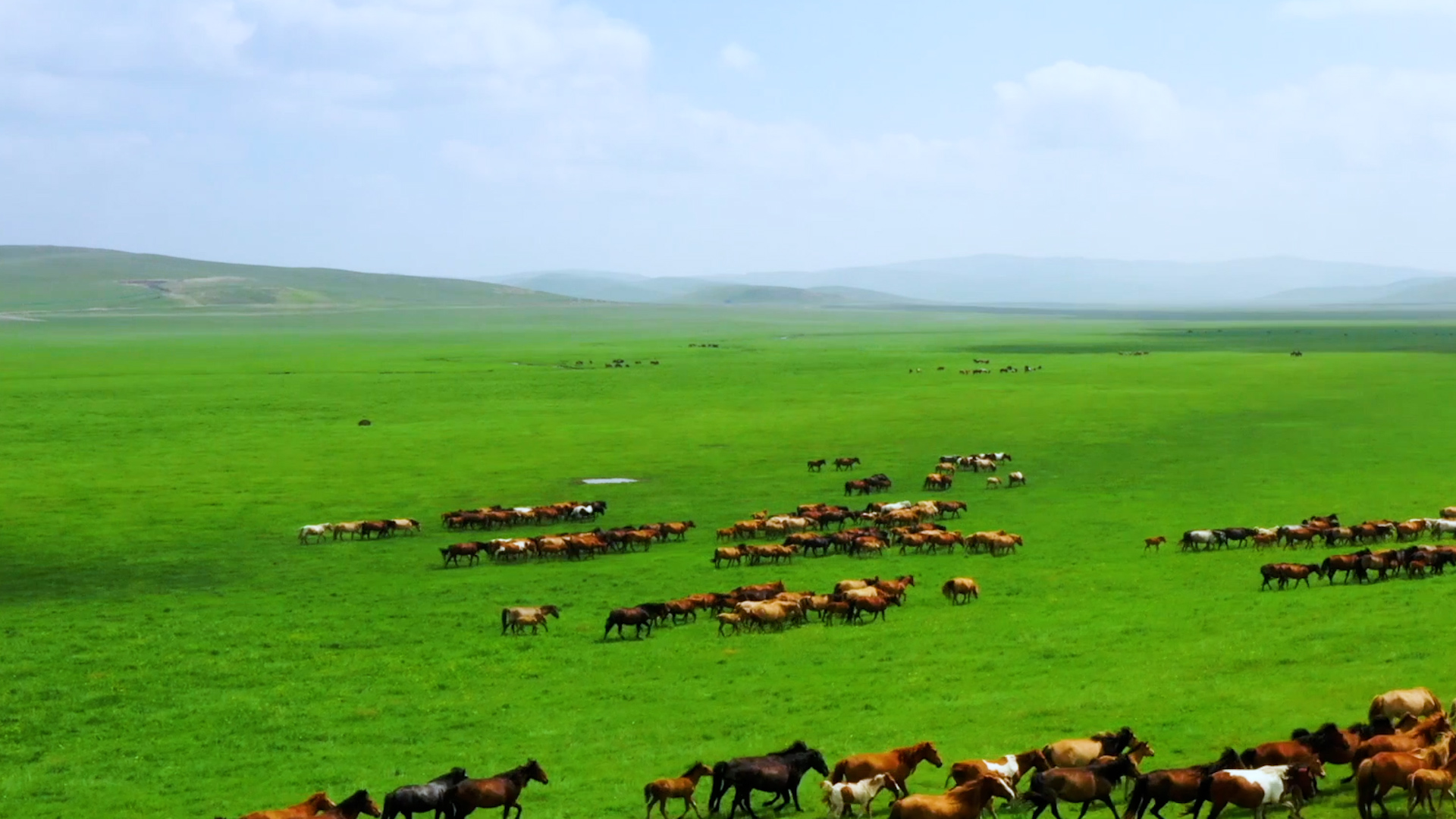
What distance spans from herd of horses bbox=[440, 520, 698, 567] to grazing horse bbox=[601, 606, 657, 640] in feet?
26.4

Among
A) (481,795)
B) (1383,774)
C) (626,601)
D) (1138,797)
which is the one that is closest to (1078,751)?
(1138,797)

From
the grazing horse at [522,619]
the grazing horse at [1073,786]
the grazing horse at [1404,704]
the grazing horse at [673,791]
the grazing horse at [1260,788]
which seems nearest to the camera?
the grazing horse at [1260,788]

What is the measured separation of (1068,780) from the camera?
45.5 feet

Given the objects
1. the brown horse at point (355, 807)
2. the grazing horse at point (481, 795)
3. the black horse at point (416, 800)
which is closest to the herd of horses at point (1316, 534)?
the grazing horse at point (481, 795)

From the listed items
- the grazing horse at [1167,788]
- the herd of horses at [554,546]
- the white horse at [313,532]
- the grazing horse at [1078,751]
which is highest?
the grazing horse at [1167,788]

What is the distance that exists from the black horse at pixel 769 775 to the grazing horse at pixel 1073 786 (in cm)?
255

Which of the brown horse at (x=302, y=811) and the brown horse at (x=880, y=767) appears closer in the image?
the brown horse at (x=302, y=811)

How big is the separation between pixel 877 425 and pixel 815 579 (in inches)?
1247

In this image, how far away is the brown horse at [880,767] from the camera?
48.7 ft

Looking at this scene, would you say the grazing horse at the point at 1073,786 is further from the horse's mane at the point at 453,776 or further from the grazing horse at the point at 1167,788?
the horse's mane at the point at 453,776

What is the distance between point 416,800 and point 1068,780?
273 inches

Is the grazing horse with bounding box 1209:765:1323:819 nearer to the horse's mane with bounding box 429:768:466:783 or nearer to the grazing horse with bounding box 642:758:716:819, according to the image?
the grazing horse with bounding box 642:758:716:819

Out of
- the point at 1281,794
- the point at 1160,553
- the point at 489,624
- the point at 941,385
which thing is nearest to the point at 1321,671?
the point at 1281,794

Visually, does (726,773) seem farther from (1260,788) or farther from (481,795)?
(1260,788)
